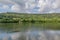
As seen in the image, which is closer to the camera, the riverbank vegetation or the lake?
the lake

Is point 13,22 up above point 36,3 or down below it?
below

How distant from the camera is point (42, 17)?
1964 inches

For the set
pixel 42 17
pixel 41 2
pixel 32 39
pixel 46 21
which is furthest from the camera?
pixel 42 17

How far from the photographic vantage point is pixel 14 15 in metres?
47.2

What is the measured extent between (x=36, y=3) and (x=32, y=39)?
2183cm

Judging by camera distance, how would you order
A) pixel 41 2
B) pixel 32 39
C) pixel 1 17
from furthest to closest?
pixel 1 17 → pixel 41 2 → pixel 32 39

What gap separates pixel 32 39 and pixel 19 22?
952 inches

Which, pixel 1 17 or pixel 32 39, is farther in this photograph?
pixel 1 17

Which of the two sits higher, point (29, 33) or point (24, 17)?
point (29, 33)

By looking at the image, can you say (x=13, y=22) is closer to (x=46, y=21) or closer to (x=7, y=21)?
(x=7, y=21)

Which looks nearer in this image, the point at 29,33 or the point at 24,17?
the point at 29,33

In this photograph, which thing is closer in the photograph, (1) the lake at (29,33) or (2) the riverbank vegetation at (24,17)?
(1) the lake at (29,33)

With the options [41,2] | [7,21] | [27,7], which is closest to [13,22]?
[7,21]

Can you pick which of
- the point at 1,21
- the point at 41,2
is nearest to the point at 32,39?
the point at 41,2
